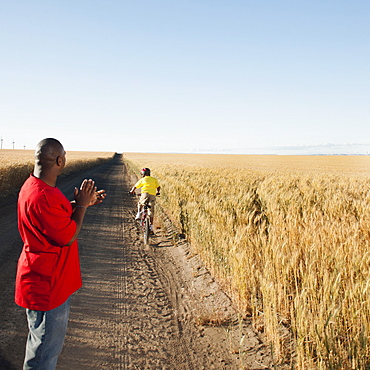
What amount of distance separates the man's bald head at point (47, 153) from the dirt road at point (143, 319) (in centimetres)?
212

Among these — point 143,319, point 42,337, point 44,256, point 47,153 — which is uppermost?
point 47,153

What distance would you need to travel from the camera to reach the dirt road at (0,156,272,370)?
3127mm

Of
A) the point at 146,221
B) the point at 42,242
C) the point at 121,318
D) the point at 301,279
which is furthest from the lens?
the point at 146,221

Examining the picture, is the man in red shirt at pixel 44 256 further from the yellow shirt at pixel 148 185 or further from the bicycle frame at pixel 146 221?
the yellow shirt at pixel 148 185

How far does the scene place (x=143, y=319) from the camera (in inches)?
156

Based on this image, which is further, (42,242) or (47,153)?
(47,153)

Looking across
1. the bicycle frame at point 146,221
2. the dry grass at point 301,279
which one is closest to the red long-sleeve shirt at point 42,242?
the dry grass at point 301,279

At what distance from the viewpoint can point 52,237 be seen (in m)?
1.88

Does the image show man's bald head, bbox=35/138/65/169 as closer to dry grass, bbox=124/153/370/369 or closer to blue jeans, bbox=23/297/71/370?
blue jeans, bbox=23/297/71/370

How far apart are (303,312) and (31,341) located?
2139 mm

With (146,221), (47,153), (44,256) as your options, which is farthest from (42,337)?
(146,221)

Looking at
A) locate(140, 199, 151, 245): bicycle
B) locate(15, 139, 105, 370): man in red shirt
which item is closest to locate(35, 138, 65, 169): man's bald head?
locate(15, 139, 105, 370): man in red shirt

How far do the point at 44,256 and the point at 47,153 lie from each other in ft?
2.20

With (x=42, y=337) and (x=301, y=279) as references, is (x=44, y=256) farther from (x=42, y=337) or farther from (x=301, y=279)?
(x=301, y=279)
